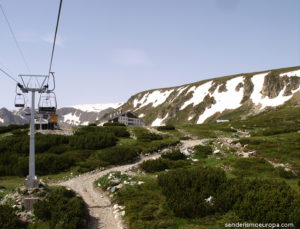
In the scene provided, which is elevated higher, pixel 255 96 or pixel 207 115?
pixel 255 96

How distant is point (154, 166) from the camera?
2628 centimetres

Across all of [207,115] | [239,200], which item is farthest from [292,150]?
[207,115]

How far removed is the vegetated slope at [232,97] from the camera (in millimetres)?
113688

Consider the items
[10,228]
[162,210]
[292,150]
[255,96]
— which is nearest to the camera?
[10,228]

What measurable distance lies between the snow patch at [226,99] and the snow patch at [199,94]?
7.63 m

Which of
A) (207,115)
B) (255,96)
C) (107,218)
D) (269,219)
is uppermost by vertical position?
(255,96)

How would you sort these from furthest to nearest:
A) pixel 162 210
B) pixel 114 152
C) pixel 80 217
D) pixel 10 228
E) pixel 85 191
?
pixel 114 152, pixel 85 191, pixel 162 210, pixel 80 217, pixel 10 228

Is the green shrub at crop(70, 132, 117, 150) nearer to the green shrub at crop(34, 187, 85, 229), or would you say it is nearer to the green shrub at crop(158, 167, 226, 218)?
the green shrub at crop(158, 167, 226, 218)

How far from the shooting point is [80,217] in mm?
13477

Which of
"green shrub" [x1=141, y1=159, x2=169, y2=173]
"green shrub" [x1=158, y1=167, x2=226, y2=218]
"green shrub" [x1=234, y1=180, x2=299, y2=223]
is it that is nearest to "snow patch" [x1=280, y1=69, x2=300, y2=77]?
"green shrub" [x1=141, y1=159, x2=169, y2=173]

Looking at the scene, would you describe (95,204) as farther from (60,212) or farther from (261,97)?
(261,97)

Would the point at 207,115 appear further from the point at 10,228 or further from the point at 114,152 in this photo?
the point at 10,228

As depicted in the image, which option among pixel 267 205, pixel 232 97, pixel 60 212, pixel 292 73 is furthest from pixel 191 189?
pixel 292 73

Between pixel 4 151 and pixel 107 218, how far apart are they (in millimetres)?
26484
